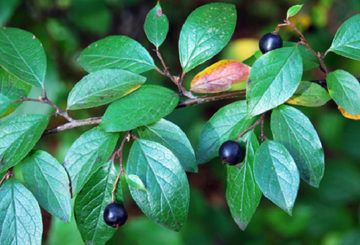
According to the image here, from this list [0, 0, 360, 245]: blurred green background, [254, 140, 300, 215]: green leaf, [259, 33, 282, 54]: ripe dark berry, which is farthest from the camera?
[0, 0, 360, 245]: blurred green background

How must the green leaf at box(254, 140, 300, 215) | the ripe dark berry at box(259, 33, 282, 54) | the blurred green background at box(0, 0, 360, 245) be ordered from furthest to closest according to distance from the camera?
1. the blurred green background at box(0, 0, 360, 245)
2. the ripe dark berry at box(259, 33, 282, 54)
3. the green leaf at box(254, 140, 300, 215)

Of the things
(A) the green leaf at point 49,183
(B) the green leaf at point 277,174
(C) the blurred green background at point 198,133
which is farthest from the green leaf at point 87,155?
(C) the blurred green background at point 198,133

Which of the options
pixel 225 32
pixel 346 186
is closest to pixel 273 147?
pixel 225 32

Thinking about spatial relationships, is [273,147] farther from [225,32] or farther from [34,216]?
[34,216]

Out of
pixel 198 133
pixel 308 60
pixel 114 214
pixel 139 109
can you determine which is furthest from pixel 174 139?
pixel 198 133

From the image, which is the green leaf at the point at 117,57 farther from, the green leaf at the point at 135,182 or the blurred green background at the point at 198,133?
the blurred green background at the point at 198,133

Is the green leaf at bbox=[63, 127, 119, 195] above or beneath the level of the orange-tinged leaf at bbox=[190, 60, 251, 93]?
beneath

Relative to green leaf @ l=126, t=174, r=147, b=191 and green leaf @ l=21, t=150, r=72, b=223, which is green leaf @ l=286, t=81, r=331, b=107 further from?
green leaf @ l=21, t=150, r=72, b=223

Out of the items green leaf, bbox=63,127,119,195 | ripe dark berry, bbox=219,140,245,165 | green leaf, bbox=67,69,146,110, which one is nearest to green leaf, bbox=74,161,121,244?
green leaf, bbox=63,127,119,195
